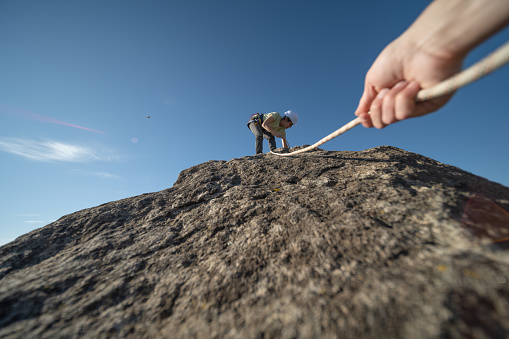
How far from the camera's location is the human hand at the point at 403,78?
4.94 feet

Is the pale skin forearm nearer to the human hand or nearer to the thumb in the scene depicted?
the human hand

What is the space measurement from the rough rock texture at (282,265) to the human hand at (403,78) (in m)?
0.95

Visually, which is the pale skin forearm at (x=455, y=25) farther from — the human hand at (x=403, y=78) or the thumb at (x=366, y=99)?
the thumb at (x=366, y=99)

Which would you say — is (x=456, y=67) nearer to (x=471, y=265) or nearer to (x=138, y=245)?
(x=471, y=265)

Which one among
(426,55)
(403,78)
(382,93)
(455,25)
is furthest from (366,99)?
(455,25)

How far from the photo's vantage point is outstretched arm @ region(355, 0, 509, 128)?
3.86ft

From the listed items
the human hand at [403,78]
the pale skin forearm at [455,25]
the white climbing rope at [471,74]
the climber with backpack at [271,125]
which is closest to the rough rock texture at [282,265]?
the human hand at [403,78]

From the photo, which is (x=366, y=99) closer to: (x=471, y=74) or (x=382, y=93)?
(x=382, y=93)

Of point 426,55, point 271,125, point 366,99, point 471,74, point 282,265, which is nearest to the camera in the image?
point 471,74

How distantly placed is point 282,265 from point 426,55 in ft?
6.86

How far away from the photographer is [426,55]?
1502mm

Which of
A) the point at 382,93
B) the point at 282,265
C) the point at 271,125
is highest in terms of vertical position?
the point at 271,125

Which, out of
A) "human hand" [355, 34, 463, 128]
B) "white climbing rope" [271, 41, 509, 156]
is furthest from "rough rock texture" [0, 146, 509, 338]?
"white climbing rope" [271, 41, 509, 156]

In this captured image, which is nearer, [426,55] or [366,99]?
[426,55]
